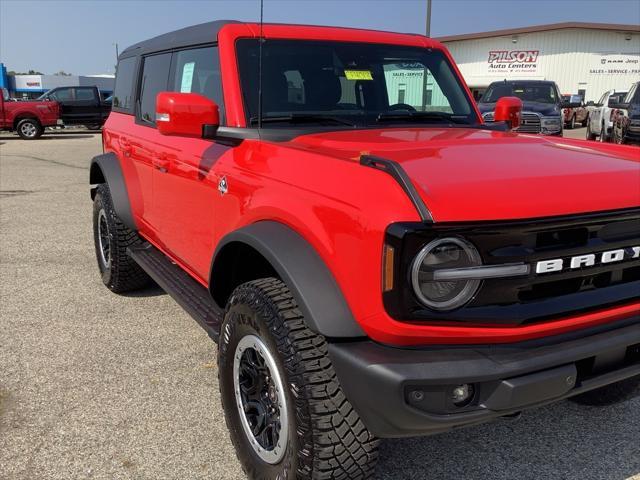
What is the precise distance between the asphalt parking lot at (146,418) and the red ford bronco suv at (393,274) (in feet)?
0.85

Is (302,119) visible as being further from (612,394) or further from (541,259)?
(612,394)

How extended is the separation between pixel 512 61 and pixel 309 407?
142ft

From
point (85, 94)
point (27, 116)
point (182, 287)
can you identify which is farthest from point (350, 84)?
point (85, 94)

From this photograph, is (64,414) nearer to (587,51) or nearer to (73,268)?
(73,268)

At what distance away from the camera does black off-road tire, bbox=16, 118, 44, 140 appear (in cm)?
2139

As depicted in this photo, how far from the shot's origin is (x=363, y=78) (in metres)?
3.29

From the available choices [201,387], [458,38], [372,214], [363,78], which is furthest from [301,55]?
[458,38]

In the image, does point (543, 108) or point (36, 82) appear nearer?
point (543, 108)

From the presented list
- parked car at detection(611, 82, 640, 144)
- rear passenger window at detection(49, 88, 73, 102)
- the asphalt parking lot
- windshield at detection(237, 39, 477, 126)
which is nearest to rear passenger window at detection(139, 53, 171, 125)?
windshield at detection(237, 39, 477, 126)

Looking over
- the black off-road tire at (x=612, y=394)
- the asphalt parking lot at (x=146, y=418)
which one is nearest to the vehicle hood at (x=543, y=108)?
the asphalt parking lot at (x=146, y=418)

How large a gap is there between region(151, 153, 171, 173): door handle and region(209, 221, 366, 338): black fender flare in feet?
4.62

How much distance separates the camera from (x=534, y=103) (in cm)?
1357

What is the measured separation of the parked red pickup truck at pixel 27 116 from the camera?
20.9 m

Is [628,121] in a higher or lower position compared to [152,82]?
lower
